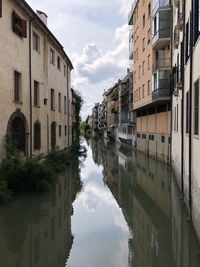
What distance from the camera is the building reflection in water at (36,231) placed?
7.90 m

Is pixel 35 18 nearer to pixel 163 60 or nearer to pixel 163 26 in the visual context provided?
pixel 163 26

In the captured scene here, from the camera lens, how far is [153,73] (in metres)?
28.8

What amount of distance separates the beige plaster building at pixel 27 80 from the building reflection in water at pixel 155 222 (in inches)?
200

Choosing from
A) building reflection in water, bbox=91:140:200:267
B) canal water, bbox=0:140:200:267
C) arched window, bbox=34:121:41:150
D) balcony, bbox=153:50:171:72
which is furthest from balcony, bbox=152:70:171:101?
canal water, bbox=0:140:200:267

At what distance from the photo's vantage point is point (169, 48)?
27797 mm

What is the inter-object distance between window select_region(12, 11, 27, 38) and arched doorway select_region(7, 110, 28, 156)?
12.3 feet

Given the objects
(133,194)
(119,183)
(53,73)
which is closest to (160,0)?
(53,73)

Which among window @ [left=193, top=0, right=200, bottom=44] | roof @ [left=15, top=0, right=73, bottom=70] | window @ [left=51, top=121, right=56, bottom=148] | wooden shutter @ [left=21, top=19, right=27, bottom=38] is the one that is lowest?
window @ [left=51, top=121, right=56, bottom=148]

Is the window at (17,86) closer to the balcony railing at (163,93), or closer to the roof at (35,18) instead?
the roof at (35,18)

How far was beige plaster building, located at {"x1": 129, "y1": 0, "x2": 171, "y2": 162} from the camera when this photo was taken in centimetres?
2698

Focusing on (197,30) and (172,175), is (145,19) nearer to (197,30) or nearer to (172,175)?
(172,175)

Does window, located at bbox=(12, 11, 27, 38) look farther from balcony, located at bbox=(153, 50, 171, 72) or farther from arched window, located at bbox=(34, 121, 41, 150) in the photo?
balcony, located at bbox=(153, 50, 171, 72)

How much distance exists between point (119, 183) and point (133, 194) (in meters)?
3.13

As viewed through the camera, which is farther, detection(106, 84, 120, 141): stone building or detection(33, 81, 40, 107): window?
detection(106, 84, 120, 141): stone building
